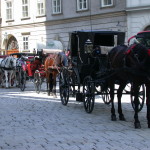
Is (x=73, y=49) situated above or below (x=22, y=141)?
above

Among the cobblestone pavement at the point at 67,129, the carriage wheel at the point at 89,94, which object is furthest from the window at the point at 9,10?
the carriage wheel at the point at 89,94

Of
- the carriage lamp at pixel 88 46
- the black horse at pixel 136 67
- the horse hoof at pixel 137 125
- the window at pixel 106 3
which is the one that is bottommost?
the horse hoof at pixel 137 125

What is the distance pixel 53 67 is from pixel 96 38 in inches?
135

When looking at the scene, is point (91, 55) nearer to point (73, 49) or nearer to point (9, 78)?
point (73, 49)

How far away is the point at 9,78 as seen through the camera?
2167cm

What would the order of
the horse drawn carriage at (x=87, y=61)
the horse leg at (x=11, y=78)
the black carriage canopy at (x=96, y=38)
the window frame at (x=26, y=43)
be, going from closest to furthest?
1. the horse drawn carriage at (x=87, y=61)
2. the black carriage canopy at (x=96, y=38)
3. the horse leg at (x=11, y=78)
4. the window frame at (x=26, y=43)

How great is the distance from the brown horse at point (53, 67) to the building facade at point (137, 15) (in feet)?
43.6

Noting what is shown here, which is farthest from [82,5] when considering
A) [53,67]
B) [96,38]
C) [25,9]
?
[96,38]

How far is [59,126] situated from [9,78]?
13154 mm

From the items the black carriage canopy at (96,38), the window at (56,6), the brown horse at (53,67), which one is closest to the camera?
the black carriage canopy at (96,38)

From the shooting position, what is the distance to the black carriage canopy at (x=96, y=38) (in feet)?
39.1

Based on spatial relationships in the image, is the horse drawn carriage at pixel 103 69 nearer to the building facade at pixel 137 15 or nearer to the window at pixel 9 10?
the building facade at pixel 137 15

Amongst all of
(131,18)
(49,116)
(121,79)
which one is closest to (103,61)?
(121,79)

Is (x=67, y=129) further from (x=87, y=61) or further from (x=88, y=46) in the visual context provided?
(x=88, y=46)
